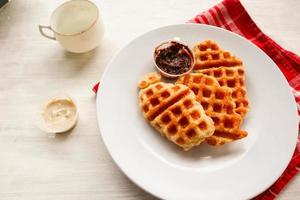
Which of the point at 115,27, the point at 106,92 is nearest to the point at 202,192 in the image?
the point at 106,92

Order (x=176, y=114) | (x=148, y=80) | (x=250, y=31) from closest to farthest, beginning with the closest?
(x=176, y=114)
(x=148, y=80)
(x=250, y=31)

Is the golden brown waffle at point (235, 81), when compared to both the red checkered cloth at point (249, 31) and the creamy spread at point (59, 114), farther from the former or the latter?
the creamy spread at point (59, 114)

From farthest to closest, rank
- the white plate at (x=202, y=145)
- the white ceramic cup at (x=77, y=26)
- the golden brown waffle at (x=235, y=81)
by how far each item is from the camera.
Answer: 1. the white ceramic cup at (x=77, y=26)
2. the golden brown waffle at (x=235, y=81)
3. the white plate at (x=202, y=145)

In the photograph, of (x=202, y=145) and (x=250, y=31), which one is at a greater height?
(x=250, y=31)

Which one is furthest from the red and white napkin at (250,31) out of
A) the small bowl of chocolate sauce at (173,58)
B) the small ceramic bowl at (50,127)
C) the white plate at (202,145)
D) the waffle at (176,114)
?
the small ceramic bowl at (50,127)

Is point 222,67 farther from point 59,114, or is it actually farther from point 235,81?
point 59,114

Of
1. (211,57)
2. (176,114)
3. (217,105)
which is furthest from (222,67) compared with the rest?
(176,114)

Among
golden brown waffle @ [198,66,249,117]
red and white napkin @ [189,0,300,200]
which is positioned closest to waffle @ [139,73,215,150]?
golden brown waffle @ [198,66,249,117]
